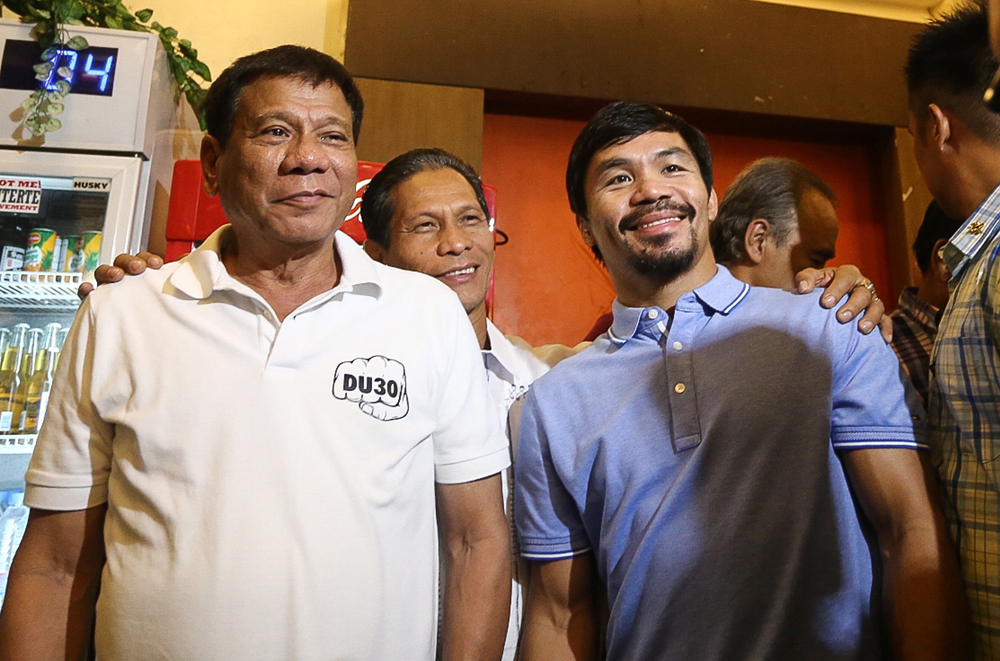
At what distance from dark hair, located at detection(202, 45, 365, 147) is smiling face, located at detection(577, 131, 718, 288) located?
0.59 meters

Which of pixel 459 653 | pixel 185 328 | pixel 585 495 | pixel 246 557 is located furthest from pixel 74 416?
pixel 585 495

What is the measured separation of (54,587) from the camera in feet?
3.66

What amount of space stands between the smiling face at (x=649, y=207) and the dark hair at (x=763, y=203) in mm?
572

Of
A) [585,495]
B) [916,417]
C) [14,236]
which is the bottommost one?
[585,495]

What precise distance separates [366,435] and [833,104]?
2.96 meters

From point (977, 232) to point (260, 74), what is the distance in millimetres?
1265

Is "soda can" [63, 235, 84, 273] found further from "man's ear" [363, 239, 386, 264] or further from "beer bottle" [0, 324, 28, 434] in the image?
"man's ear" [363, 239, 386, 264]

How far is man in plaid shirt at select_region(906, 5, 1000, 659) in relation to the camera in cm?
103

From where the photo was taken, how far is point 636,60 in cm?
307

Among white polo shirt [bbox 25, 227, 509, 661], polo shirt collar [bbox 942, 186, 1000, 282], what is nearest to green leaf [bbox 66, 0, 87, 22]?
white polo shirt [bbox 25, 227, 509, 661]

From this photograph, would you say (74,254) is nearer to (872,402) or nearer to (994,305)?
(872,402)

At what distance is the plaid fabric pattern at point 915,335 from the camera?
1.48m

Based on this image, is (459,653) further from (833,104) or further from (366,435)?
(833,104)

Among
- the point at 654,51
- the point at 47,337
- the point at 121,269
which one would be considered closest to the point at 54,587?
the point at 121,269
